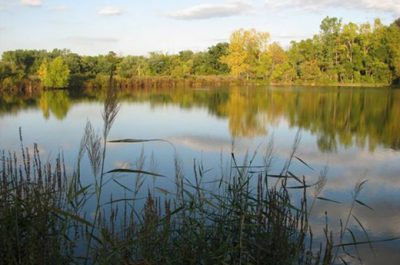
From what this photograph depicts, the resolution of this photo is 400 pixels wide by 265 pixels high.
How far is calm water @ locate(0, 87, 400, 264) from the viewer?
5.21 m

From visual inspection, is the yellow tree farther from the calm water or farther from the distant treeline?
the calm water

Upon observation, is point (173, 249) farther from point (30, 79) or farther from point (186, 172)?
point (30, 79)

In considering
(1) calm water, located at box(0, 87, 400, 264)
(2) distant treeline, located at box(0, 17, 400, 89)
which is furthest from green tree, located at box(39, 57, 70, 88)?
(1) calm water, located at box(0, 87, 400, 264)

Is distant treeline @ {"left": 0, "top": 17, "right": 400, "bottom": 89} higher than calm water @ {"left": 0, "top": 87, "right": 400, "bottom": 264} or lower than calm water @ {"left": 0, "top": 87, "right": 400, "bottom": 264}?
higher

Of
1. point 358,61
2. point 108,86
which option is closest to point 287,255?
point 108,86

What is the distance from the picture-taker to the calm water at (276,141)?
5.21m

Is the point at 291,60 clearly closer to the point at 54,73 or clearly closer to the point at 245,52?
the point at 245,52

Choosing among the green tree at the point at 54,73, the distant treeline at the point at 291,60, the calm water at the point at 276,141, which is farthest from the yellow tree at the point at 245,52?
the calm water at the point at 276,141

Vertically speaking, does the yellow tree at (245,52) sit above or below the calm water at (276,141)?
above

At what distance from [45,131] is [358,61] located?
127 ft

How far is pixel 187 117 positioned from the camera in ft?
49.9

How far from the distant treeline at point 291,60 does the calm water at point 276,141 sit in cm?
2407

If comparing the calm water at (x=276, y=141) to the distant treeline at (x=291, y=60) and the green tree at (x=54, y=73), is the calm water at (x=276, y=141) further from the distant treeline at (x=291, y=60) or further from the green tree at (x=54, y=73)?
the distant treeline at (x=291, y=60)

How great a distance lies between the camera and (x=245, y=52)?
154 ft
